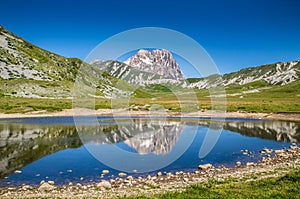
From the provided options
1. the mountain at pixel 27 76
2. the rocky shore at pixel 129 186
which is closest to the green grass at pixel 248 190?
the rocky shore at pixel 129 186

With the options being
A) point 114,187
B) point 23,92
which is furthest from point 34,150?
point 23,92

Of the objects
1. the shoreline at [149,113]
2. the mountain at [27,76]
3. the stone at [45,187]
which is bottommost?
the stone at [45,187]

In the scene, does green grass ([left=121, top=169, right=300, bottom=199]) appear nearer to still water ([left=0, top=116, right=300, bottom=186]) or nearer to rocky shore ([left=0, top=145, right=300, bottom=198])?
rocky shore ([left=0, top=145, right=300, bottom=198])

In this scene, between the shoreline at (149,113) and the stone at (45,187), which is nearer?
the stone at (45,187)

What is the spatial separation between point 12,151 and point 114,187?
20.6m

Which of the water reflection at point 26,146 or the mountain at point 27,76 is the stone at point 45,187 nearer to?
the water reflection at point 26,146

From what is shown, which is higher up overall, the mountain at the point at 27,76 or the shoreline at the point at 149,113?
the mountain at the point at 27,76

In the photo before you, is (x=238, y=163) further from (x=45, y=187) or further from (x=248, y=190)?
(x=45, y=187)

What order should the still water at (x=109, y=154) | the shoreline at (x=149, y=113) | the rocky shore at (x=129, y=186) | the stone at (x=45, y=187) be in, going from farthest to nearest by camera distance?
the shoreline at (x=149, y=113), the still water at (x=109, y=154), the stone at (x=45, y=187), the rocky shore at (x=129, y=186)

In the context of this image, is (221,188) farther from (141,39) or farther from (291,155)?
(141,39)

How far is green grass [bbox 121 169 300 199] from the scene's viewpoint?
14312mm

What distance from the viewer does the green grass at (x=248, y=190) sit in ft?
47.0

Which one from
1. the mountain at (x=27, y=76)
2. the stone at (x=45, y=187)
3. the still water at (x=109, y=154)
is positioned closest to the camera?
the stone at (x=45, y=187)

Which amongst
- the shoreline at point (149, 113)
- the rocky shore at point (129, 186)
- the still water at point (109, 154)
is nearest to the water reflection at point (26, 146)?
the still water at point (109, 154)
